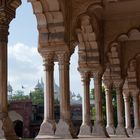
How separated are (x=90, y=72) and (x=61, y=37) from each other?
5.28 meters

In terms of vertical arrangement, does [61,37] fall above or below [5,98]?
above

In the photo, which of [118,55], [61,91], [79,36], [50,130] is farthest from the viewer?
[118,55]

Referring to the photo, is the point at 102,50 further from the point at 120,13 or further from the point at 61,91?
the point at 61,91

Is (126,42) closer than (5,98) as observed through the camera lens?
No

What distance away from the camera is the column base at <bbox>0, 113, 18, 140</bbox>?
9.03 metres

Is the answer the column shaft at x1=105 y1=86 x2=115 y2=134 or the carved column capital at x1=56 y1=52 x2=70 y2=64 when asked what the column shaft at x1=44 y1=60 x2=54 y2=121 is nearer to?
the carved column capital at x1=56 y1=52 x2=70 y2=64

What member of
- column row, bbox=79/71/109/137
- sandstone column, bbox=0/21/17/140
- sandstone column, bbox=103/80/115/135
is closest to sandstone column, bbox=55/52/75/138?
column row, bbox=79/71/109/137

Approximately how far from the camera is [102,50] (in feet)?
65.6

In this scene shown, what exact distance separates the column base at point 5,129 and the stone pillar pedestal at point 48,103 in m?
4.26

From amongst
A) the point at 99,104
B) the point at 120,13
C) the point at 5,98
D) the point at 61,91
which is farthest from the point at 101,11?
the point at 5,98

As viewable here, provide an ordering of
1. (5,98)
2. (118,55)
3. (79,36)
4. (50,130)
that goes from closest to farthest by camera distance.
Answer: (5,98), (50,130), (79,36), (118,55)

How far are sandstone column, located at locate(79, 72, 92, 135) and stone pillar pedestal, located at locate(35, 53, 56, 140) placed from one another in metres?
4.37

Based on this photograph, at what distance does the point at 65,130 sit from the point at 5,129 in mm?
5064

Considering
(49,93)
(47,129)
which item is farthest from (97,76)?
(47,129)
